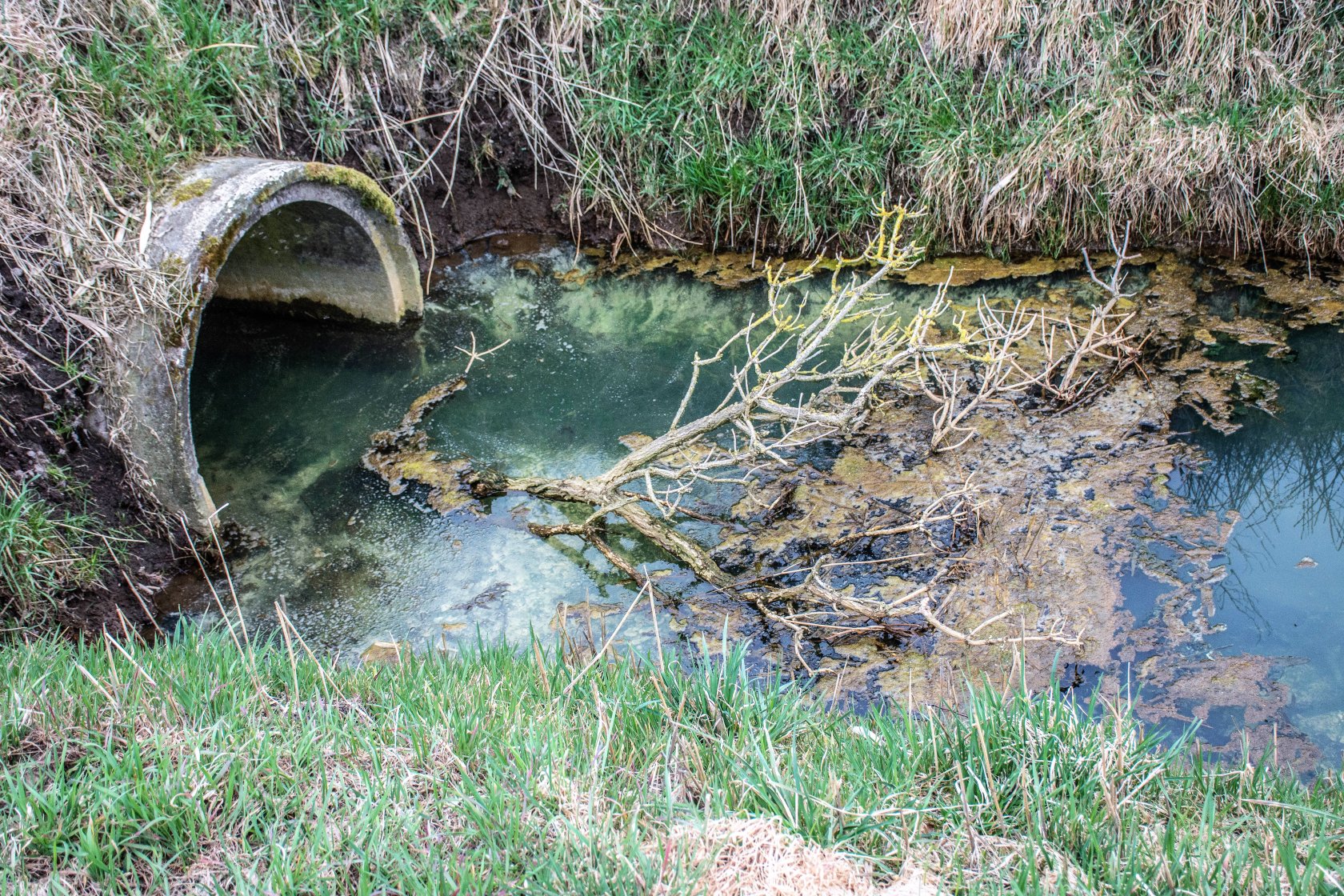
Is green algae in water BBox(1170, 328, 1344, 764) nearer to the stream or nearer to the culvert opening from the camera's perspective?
the stream

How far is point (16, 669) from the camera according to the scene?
8.40ft

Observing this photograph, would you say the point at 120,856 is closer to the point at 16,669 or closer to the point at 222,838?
the point at 222,838

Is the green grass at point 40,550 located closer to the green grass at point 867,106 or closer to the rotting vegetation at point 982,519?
the rotting vegetation at point 982,519

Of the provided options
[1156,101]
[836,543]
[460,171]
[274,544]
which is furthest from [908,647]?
[460,171]

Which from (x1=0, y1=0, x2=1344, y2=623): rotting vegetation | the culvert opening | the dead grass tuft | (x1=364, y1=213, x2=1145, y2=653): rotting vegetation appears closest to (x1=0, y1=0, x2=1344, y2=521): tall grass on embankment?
(x1=0, y1=0, x2=1344, y2=623): rotting vegetation

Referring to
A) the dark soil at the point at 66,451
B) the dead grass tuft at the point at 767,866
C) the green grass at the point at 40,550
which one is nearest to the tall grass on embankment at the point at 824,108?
the dark soil at the point at 66,451

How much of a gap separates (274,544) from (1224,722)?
11.6 feet

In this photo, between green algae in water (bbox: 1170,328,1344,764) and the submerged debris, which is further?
the submerged debris

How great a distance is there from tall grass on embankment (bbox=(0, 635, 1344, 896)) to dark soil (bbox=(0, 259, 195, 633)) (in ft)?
3.93

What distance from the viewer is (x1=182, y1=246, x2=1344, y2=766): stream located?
3322mm

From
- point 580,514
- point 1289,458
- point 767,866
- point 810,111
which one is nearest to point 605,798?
point 767,866

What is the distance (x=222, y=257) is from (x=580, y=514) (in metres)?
1.78

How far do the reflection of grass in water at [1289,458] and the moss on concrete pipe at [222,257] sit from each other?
3993mm

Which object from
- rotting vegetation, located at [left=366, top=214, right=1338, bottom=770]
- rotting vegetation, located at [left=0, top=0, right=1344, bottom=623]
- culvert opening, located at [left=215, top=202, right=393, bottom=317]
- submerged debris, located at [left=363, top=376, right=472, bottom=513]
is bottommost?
submerged debris, located at [left=363, top=376, right=472, bottom=513]
